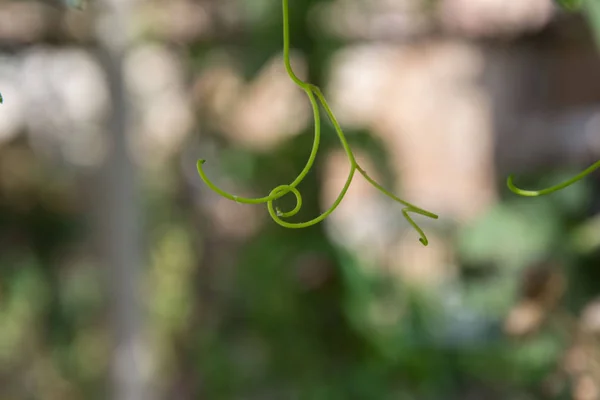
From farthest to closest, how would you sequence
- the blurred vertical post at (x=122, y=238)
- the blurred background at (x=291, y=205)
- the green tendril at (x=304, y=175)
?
1. the blurred vertical post at (x=122, y=238)
2. the blurred background at (x=291, y=205)
3. the green tendril at (x=304, y=175)

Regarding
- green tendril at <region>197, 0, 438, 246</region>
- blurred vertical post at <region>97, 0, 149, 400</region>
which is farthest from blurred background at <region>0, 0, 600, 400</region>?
green tendril at <region>197, 0, 438, 246</region>

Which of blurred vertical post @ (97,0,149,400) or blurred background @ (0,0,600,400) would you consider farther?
blurred vertical post @ (97,0,149,400)

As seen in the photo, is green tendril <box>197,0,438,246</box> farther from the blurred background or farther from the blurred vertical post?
the blurred vertical post

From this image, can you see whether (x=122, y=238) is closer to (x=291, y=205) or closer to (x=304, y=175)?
(x=291, y=205)

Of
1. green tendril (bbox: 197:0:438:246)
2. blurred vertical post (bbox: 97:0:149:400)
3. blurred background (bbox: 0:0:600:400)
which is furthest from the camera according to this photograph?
blurred vertical post (bbox: 97:0:149:400)

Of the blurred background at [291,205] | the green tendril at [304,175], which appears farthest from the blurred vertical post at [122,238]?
the green tendril at [304,175]

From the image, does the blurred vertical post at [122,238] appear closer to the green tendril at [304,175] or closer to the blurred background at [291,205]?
the blurred background at [291,205]

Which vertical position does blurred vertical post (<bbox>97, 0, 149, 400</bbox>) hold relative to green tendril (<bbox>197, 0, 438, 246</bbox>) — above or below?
below

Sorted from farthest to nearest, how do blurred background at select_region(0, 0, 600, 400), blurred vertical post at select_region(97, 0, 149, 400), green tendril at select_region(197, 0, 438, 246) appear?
1. blurred vertical post at select_region(97, 0, 149, 400)
2. blurred background at select_region(0, 0, 600, 400)
3. green tendril at select_region(197, 0, 438, 246)

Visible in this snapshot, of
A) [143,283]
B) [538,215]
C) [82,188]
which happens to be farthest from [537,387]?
[82,188]

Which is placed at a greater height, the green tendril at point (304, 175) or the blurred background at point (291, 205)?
the green tendril at point (304, 175)
